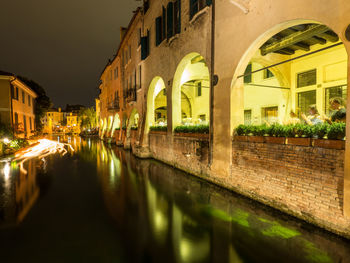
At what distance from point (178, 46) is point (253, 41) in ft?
17.7

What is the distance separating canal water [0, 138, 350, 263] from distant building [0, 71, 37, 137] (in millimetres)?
15046

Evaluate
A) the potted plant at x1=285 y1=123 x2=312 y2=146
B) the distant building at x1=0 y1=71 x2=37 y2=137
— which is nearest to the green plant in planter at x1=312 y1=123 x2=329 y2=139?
the potted plant at x1=285 y1=123 x2=312 y2=146

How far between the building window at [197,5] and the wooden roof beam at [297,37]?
3191 millimetres

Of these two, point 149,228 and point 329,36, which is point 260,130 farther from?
point 329,36

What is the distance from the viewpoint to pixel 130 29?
64.7ft

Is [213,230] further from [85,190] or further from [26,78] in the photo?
[26,78]

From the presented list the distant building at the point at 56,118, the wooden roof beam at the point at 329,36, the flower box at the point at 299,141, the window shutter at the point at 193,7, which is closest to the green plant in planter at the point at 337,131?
the flower box at the point at 299,141

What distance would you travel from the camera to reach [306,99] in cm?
1050

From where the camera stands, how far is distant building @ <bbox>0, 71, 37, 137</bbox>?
1894 centimetres

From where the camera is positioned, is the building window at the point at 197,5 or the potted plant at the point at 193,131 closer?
the building window at the point at 197,5

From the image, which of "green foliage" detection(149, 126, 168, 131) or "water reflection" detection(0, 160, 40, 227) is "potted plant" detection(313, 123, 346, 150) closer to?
"water reflection" detection(0, 160, 40, 227)

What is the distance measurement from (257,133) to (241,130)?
28.2 inches

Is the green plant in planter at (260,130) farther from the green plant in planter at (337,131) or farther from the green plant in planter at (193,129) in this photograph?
the green plant in planter at (193,129)

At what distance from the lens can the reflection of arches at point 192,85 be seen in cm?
1105
